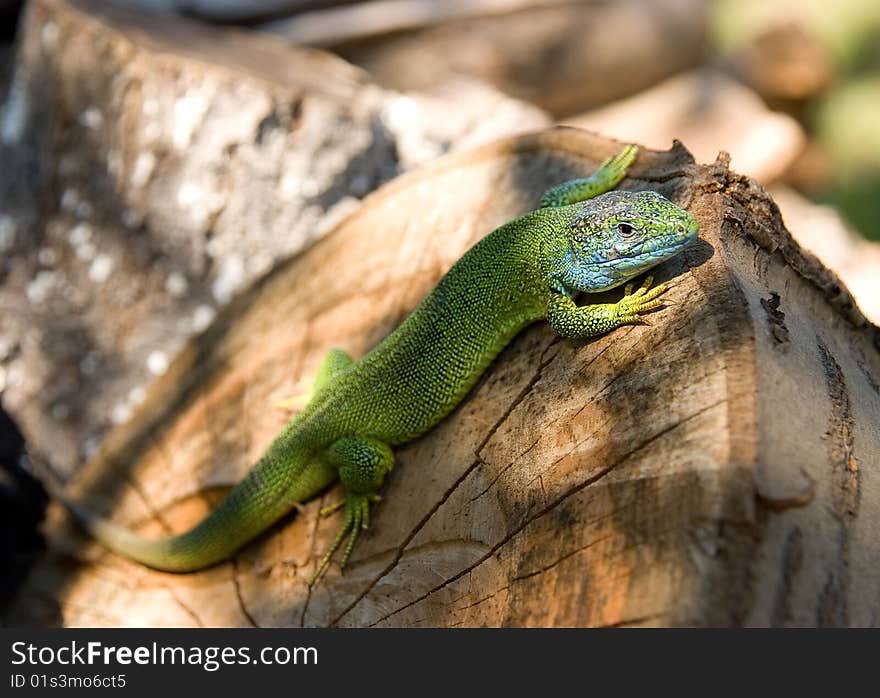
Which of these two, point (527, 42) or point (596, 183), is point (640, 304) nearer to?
point (596, 183)

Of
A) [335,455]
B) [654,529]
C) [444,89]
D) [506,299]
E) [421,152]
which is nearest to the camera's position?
[654,529]

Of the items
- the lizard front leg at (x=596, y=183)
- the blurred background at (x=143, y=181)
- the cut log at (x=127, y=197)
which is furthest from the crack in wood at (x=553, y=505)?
the cut log at (x=127, y=197)

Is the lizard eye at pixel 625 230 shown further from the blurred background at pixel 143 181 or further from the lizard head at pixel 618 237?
the blurred background at pixel 143 181

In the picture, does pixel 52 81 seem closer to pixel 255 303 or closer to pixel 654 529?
pixel 255 303

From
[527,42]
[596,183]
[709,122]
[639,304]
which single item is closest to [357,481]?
[639,304]

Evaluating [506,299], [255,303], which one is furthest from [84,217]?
[506,299]

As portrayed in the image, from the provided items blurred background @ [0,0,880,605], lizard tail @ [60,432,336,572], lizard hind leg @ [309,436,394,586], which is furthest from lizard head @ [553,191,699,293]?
blurred background @ [0,0,880,605]
